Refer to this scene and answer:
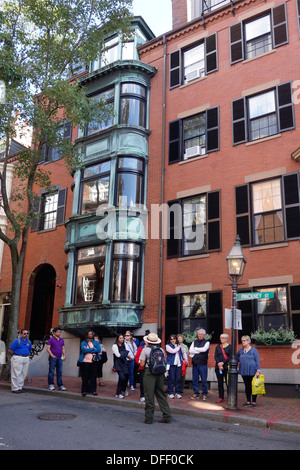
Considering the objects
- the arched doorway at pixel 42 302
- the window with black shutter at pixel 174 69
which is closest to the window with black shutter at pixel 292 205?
the window with black shutter at pixel 174 69

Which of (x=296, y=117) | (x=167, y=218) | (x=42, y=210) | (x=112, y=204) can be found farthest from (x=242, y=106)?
(x=42, y=210)

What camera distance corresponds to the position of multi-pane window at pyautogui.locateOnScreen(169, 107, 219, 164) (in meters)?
16.2

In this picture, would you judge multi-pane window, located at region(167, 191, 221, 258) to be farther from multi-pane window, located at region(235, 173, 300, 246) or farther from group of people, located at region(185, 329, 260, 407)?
group of people, located at region(185, 329, 260, 407)

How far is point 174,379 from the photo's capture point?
1159 cm

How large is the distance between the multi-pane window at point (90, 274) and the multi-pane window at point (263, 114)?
6765 millimetres

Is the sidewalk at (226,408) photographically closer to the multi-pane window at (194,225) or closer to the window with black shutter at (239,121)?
the multi-pane window at (194,225)

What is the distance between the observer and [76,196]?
18297 millimetres

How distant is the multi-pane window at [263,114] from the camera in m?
14.5

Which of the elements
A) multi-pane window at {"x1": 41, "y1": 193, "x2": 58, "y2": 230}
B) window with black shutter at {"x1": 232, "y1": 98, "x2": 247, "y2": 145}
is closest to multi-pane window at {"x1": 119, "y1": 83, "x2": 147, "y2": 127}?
window with black shutter at {"x1": 232, "y1": 98, "x2": 247, "y2": 145}

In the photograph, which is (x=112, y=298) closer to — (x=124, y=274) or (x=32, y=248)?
(x=124, y=274)

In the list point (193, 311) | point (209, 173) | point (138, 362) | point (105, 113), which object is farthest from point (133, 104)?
point (138, 362)

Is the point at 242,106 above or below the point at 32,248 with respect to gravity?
above

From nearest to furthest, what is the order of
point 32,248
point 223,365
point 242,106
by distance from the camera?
point 223,365 → point 242,106 → point 32,248

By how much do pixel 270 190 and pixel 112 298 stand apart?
267 inches
